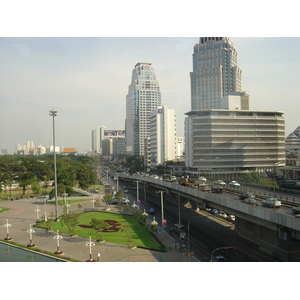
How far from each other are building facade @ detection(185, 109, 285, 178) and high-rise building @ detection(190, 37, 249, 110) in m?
32.7

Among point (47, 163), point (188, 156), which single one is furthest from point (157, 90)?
point (47, 163)

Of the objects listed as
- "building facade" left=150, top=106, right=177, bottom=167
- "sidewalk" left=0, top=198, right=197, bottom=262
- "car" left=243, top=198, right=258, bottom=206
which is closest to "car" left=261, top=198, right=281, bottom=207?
"car" left=243, top=198, right=258, bottom=206

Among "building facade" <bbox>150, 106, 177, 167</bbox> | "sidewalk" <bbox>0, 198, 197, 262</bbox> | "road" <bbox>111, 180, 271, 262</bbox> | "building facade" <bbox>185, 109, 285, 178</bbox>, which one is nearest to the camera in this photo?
"sidewalk" <bbox>0, 198, 197, 262</bbox>

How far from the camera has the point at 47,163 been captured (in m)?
47.8

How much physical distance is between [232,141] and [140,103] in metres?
47.0

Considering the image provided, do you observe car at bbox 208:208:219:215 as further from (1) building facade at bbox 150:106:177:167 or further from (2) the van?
(1) building facade at bbox 150:106:177:167

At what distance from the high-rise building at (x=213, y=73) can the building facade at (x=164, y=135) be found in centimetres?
1794

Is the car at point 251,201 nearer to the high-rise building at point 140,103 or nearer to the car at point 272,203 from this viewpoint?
the car at point 272,203

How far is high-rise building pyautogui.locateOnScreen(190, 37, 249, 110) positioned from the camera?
84750mm

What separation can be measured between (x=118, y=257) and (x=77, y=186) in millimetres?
28624

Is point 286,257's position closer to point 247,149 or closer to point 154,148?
point 247,149

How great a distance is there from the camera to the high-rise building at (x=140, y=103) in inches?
3563

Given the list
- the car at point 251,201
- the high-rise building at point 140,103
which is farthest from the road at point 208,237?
the high-rise building at point 140,103

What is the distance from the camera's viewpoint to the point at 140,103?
92375 mm
